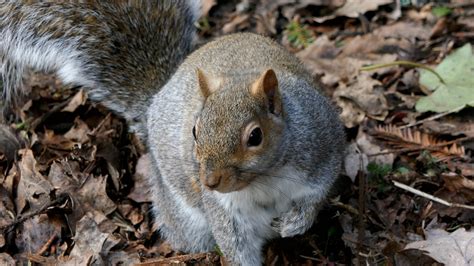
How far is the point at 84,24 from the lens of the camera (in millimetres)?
3568

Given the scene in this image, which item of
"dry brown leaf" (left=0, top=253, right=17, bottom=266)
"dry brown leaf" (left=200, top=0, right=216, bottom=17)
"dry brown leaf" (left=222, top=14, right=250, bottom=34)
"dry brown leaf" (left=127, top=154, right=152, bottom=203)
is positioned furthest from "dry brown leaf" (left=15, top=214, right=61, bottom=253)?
"dry brown leaf" (left=200, top=0, right=216, bottom=17)

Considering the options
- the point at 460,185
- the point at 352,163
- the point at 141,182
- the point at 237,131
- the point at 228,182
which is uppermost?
the point at 237,131

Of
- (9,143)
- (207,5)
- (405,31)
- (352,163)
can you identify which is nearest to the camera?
(352,163)

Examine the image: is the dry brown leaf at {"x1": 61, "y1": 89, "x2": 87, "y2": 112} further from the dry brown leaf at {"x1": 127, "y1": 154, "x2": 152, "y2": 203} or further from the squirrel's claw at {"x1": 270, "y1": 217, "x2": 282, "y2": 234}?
the squirrel's claw at {"x1": 270, "y1": 217, "x2": 282, "y2": 234}

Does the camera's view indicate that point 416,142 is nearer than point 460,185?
No

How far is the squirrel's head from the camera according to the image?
2.54m

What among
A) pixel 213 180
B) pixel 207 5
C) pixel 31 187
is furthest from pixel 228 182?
pixel 207 5

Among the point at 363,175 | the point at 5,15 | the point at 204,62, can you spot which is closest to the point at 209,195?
the point at 204,62

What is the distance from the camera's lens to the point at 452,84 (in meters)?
3.90

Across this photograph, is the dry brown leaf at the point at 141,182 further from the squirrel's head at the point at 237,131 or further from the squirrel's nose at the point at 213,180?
the squirrel's nose at the point at 213,180

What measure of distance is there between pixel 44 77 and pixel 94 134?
0.80m

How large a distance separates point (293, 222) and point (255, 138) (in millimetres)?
576

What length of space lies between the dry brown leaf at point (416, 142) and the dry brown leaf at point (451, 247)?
0.66m

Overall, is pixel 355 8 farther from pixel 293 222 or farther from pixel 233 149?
pixel 233 149
